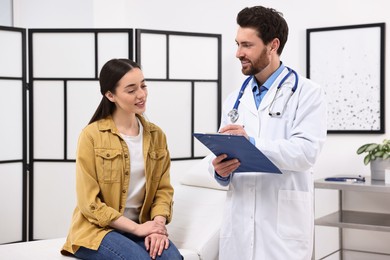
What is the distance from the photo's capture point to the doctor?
6.45 ft

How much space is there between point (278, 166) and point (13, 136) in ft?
8.83

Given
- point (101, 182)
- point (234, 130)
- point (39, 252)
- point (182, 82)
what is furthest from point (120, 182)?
point (182, 82)

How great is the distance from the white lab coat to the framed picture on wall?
1.98 m

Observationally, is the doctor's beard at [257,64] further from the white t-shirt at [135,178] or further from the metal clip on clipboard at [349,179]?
the metal clip on clipboard at [349,179]

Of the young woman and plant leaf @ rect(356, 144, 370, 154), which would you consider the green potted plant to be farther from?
the young woman

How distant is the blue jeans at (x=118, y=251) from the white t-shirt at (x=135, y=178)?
0.48 ft

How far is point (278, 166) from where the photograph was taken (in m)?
1.92

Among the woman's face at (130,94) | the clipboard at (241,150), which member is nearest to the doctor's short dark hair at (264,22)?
the clipboard at (241,150)

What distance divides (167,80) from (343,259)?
1.77 m

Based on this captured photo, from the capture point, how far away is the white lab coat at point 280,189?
1.93m

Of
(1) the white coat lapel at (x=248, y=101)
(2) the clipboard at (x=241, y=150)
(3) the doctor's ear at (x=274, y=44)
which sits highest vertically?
(3) the doctor's ear at (x=274, y=44)

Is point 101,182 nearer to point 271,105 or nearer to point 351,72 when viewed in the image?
point 271,105

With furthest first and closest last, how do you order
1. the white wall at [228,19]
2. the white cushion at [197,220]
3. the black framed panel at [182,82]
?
1. the black framed panel at [182,82]
2. the white wall at [228,19]
3. the white cushion at [197,220]

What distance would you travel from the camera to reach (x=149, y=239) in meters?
2.42
